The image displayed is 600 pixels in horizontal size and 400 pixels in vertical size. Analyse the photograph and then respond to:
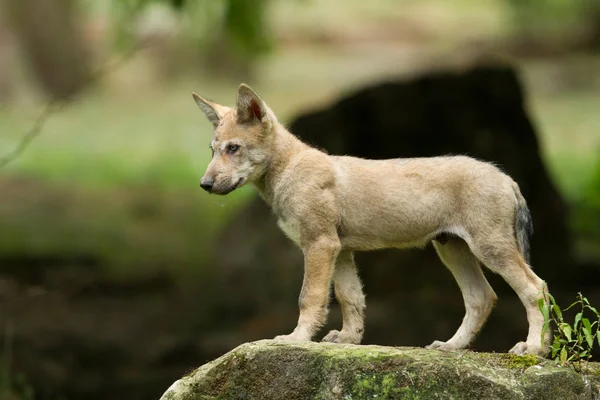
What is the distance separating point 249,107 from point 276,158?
0.45 meters

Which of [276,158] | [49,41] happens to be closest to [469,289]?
[276,158]

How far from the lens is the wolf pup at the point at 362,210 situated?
7305 mm

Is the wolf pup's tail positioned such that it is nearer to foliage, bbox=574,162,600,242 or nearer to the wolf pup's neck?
the wolf pup's neck

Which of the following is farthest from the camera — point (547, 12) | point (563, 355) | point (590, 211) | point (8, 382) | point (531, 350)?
point (547, 12)

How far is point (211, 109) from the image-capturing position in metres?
7.85

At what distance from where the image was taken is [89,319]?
604 inches

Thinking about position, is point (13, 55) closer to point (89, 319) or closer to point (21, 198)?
point (21, 198)

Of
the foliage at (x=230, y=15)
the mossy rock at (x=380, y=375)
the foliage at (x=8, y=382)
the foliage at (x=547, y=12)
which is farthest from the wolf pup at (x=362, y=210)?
the foliage at (x=547, y=12)

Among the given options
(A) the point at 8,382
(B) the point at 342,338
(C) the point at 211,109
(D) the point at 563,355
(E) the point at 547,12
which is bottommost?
(D) the point at 563,355

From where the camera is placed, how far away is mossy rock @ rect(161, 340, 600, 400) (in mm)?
6559

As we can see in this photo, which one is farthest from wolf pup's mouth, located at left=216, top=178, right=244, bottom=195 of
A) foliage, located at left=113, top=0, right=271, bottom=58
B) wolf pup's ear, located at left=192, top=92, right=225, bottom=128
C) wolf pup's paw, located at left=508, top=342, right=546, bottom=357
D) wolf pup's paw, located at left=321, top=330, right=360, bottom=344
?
foliage, located at left=113, top=0, right=271, bottom=58

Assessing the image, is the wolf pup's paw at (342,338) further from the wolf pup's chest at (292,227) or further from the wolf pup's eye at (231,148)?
the wolf pup's eye at (231,148)

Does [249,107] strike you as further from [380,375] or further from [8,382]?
[8,382]

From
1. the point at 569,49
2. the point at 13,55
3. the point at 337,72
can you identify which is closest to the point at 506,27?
the point at 569,49
